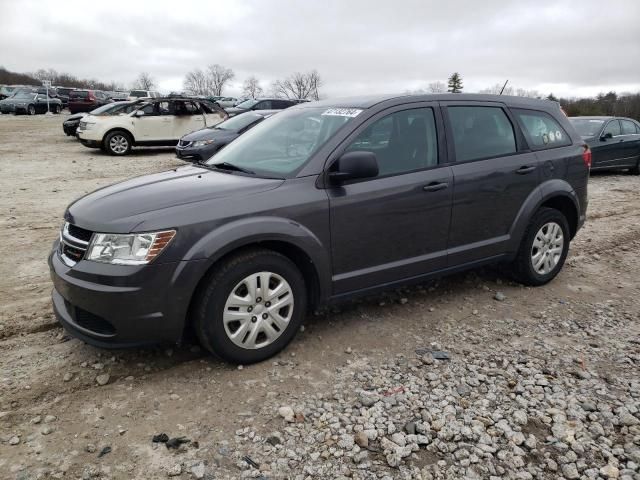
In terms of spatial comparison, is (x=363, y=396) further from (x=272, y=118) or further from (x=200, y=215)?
(x=272, y=118)

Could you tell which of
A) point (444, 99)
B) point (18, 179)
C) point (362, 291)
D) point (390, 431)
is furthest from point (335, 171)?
point (18, 179)

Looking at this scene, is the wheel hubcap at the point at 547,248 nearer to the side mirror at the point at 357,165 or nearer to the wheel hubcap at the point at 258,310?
the side mirror at the point at 357,165

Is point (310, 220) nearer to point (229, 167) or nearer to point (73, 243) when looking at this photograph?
point (229, 167)

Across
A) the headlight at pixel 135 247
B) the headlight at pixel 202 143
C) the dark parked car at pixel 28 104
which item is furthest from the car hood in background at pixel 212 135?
the dark parked car at pixel 28 104

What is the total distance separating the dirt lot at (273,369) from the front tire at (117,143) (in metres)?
9.98

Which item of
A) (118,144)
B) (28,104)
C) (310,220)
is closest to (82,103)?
(28,104)

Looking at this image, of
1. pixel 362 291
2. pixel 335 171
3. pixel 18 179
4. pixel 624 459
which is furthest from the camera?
pixel 18 179

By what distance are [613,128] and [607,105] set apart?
3902 centimetres

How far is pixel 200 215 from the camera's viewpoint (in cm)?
311

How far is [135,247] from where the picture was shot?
297cm

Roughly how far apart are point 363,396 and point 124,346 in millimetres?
1456

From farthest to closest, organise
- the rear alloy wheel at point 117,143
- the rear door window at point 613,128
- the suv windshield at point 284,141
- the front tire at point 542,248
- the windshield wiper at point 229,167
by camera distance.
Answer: the rear alloy wheel at point 117,143, the rear door window at point 613,128, the front tire at point 542,248, the windshield wiper at point 229,167, the suv windshield at point 284,141

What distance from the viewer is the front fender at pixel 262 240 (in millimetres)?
3062

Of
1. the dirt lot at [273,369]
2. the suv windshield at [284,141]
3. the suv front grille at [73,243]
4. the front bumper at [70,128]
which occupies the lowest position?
the dirt lot at [273,369]
